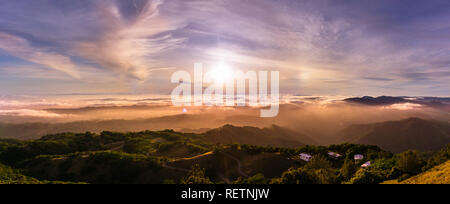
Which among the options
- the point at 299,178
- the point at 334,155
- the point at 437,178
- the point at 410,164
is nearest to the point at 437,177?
the point at 437,178

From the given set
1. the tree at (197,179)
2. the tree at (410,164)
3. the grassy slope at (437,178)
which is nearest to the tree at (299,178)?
the tree at (197,179)

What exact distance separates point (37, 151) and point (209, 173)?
94.2 metres

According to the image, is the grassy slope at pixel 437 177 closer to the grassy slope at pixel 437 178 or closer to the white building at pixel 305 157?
the grassy slope at pixel 437 178

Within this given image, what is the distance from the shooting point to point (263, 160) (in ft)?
236

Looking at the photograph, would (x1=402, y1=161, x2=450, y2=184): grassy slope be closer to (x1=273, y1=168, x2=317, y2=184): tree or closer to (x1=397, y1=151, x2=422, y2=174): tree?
(x1=397, y1=151, x2=422, y2=174): tree

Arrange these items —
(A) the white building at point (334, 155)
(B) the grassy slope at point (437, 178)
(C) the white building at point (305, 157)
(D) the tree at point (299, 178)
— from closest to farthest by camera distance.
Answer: (B) the grassy slope at point (437, 178)
(D) the tree at point (299, 178)
(C) the white building at point (305, 157)
(A) the white building at point (334, 155)

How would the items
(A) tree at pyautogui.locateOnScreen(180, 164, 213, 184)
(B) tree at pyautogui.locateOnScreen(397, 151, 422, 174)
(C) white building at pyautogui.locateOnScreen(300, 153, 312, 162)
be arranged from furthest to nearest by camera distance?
(C) white building at pyautogui.locateOnScreen(300, 153, 312, 162), (B) tree at pyautogui.locateOnScreen(397, 151, 422, 174), (A) tree at pyautogui.locateOnScreen(180, 164, 213, 184)

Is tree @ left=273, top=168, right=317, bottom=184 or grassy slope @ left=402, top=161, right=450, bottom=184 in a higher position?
grassy slope @ left=402, top=161, right=450, bottom=184

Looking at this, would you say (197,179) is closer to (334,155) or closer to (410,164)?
(410,164)

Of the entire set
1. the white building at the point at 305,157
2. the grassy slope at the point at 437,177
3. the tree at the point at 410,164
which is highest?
the grassy slope at the point at 437,177

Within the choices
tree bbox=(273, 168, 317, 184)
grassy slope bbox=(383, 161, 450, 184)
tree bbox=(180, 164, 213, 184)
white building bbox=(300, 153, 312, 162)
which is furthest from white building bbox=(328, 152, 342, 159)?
tree bbox=(180, 164, 213, 184)
